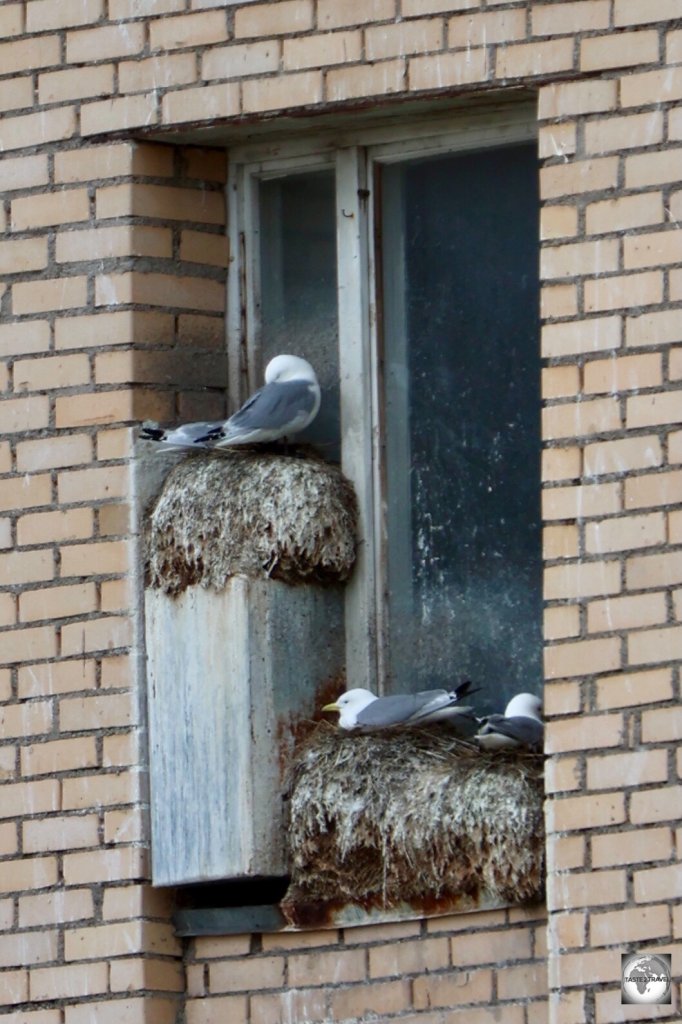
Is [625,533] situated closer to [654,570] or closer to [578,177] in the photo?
[654,570]

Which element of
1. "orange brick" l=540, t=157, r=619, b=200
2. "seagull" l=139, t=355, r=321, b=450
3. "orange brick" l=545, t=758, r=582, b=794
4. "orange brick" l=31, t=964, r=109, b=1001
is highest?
"orange brick" l=540, t=157, r=619, b=200

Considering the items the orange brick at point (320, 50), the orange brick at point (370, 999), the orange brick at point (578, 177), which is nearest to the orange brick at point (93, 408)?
the orange brick at point (320, 50)

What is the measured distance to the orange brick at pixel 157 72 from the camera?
9.35 metres

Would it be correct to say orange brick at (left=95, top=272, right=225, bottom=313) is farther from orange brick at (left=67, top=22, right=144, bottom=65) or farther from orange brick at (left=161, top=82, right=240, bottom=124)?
orange brick at (left=67, top=22, right=144, bottom=65)

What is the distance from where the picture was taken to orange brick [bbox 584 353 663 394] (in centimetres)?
865

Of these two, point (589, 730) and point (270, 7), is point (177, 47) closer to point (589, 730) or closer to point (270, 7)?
point (270, 7)

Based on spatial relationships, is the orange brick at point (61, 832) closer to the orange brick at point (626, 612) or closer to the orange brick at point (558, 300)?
the orange brick at point (626, 612)

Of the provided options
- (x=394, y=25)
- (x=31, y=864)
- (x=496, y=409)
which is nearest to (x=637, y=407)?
(x=496, y=409)

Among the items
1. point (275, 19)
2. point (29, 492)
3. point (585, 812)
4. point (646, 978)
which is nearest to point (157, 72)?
point (275, 19)

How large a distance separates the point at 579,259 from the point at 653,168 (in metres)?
0.30

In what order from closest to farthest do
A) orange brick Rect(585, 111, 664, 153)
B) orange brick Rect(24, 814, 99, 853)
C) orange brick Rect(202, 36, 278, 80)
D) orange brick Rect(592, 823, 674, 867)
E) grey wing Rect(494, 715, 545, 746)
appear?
orange brick Rect(592, 823, 674, 867)
orange brick Rect(585, 111, 664, 153)
grey wing Rect(494, 715, 545, 746)
orange brick Rect(24, 814, 99, 853)
orange brick Rect(202, 36, 278, 80)

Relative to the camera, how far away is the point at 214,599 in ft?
30.0

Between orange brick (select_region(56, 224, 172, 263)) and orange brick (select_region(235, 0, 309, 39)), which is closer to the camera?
orange brick (select_region(235, 0, 309, 39))

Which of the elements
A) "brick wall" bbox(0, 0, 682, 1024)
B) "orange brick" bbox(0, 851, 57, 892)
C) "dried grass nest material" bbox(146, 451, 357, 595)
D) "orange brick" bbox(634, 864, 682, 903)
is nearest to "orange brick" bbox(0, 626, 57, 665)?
"brick wall" bbox(0, 0, 682, 1024)
